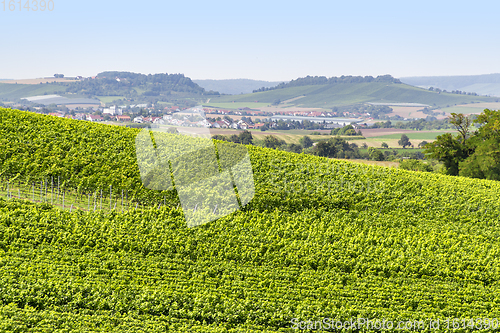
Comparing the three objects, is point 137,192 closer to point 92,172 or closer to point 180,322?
point 92,172

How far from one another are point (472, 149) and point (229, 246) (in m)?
39.4

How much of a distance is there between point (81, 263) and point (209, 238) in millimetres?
5090

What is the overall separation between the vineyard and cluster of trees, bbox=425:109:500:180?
15913 mm

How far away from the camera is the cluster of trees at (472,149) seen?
38969 millimetres

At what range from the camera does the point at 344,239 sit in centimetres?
1636

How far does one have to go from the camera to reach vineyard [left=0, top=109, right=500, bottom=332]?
10.4m

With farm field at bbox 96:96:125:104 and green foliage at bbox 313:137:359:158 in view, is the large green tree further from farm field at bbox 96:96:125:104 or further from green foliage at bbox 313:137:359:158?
farm field at bbox 96:96:125:104

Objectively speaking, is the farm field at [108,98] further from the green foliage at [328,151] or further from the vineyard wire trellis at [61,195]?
the vineyard wire trellis at [61,195]

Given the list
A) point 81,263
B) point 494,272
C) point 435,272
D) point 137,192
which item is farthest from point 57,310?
point 494,272

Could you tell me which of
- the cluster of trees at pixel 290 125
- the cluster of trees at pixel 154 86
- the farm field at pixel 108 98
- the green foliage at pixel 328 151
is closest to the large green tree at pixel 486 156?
the green foliage at pixel 328 151

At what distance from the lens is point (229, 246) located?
14.8 meters

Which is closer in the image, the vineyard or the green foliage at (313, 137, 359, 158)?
the vineyard
